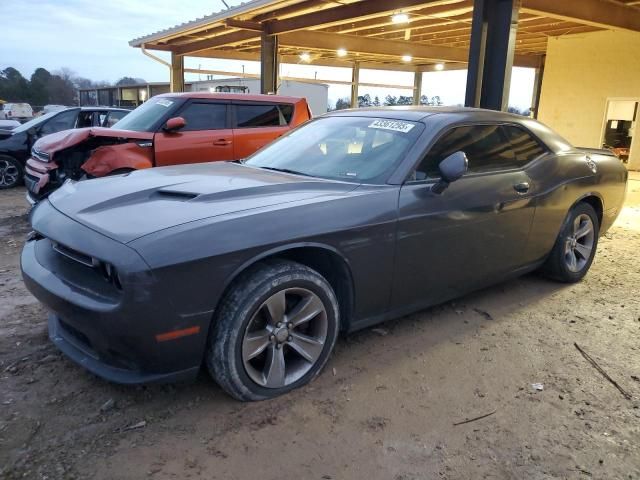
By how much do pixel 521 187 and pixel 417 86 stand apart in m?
20.9

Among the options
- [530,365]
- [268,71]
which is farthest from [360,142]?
[268,71]

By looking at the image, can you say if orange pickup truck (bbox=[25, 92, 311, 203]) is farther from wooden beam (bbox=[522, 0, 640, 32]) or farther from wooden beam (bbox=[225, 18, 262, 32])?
wooden beam (bbox=[225, 18, 262, 32])

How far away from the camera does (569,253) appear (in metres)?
4.70

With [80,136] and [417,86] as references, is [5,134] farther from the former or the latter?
[417,86]

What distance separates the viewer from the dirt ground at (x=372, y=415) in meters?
2.31

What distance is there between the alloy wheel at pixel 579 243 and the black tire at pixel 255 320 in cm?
279

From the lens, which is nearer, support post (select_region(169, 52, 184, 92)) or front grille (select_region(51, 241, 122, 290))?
front grille (select_region(51, 241, 122, 290))

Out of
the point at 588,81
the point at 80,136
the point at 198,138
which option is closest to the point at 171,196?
the point at 80,136

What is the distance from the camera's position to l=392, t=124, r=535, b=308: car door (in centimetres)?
324

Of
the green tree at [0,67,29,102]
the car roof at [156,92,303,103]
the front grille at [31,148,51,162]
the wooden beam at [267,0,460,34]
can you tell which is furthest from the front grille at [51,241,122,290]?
the green tree at [0,67,29,102]

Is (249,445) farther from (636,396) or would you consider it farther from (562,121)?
(562,121)

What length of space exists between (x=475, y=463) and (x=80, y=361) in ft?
6.53

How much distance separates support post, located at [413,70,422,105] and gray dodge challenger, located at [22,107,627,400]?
20334 mm

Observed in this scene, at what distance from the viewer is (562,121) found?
1538 centimetres
